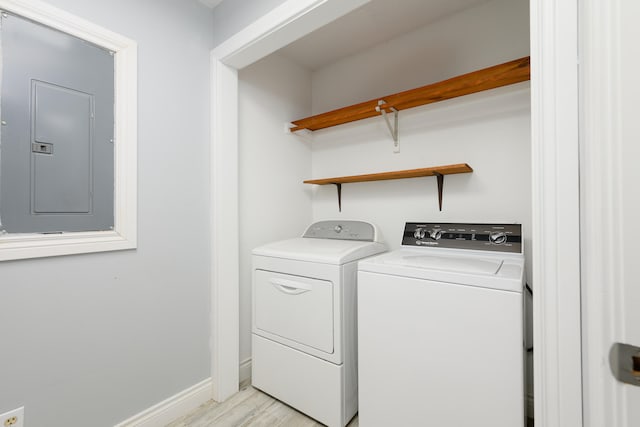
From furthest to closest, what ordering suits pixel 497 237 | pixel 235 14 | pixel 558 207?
pixel 235 14, pixel 497 237, pixel 558 207

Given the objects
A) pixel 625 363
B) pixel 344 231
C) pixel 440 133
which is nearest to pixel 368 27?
pixel 440 133

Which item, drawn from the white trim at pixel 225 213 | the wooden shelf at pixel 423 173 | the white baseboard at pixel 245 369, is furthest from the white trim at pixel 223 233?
the wooden shelf at pixel 423 173

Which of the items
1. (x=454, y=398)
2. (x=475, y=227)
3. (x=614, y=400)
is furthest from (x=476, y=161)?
(x=614, y=400)

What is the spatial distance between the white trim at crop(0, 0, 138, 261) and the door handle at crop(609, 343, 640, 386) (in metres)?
1.69

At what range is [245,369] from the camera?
186cm

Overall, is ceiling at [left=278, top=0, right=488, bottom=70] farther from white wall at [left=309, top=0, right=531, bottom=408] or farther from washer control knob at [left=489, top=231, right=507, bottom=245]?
washer control knob at [left=489, top=231, right=507, bottom=245]

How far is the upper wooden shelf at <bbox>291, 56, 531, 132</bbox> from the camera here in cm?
139

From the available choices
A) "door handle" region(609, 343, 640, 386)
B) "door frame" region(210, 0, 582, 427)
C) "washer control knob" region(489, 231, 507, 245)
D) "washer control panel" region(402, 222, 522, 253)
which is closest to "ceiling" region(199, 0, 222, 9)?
"door frame" region(210, 0, 582, 427)

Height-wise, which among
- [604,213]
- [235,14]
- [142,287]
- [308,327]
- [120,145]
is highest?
[235,14]

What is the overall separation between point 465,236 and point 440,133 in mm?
721

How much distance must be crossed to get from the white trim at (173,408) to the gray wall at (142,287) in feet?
0.11

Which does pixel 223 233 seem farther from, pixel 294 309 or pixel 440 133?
pixel 440 133

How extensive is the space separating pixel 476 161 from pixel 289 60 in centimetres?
A: 169

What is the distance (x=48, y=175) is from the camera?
3.68 feet
